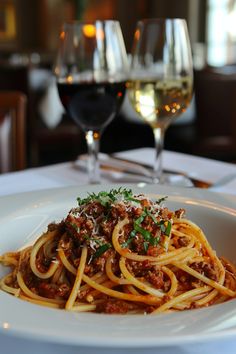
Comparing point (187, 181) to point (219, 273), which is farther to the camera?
point (187, 181)

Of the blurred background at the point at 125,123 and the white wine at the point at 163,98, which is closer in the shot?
the white wine at the point at 163,98

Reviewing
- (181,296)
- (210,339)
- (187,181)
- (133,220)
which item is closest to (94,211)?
(133,220)

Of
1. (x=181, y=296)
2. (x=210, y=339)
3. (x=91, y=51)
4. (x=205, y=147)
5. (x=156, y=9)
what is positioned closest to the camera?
(x=210, y=339)

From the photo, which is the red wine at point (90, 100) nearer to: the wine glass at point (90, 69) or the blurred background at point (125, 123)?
the wine glass at point (90, 69)

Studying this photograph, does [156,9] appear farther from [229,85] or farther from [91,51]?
[91,51]

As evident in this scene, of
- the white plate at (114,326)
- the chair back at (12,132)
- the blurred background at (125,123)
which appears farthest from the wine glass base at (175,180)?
the blurred background at (125,123)

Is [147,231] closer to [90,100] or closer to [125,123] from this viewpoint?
[90,100]

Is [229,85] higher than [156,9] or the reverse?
the reverse

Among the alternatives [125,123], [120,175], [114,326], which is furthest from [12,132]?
[125,123]
